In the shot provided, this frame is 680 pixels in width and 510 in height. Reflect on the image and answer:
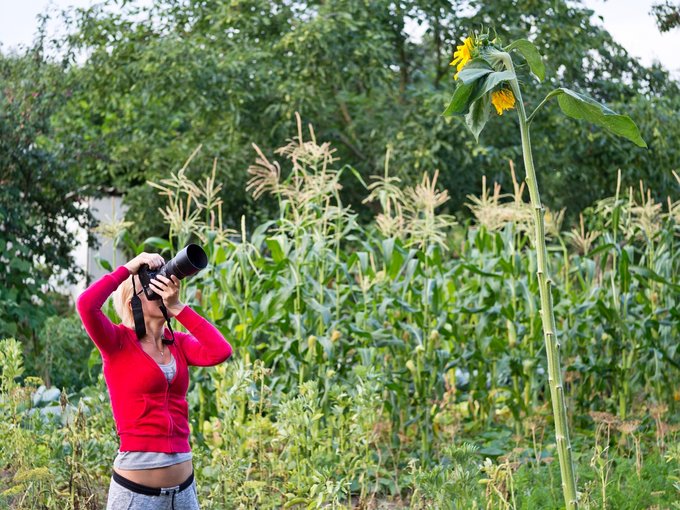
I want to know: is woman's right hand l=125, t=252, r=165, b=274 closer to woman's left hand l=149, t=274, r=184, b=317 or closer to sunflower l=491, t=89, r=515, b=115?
woman's left hand l=149, t=274, r=184, b=317

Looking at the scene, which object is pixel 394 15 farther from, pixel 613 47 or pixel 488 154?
pixel 613 47

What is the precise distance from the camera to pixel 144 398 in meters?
2.78

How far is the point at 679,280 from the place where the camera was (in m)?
5.94

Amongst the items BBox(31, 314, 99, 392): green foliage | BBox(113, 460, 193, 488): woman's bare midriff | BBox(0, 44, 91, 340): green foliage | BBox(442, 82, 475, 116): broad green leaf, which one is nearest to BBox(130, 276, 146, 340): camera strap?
BBox(113, 460, 193, 488): woman's bare midriff

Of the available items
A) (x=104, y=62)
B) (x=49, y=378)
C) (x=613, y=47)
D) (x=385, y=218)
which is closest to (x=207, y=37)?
(x=104, y=62)

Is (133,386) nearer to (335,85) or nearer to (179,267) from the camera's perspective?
(179,267)

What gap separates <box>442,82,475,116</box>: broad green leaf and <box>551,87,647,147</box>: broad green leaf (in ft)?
0.76

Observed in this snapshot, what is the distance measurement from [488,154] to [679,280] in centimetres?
491

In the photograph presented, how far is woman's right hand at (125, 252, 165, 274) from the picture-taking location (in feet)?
9.13

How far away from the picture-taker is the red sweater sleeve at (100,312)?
269cm

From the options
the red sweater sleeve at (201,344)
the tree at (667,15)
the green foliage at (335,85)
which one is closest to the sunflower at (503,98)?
the red sweater sleeve at (201,344)

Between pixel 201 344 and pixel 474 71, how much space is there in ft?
4.31

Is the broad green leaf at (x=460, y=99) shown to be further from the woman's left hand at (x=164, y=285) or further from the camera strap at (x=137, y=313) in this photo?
the camera strap at (x=137, y=313)

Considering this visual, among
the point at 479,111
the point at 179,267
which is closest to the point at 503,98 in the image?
the point at 479,111
